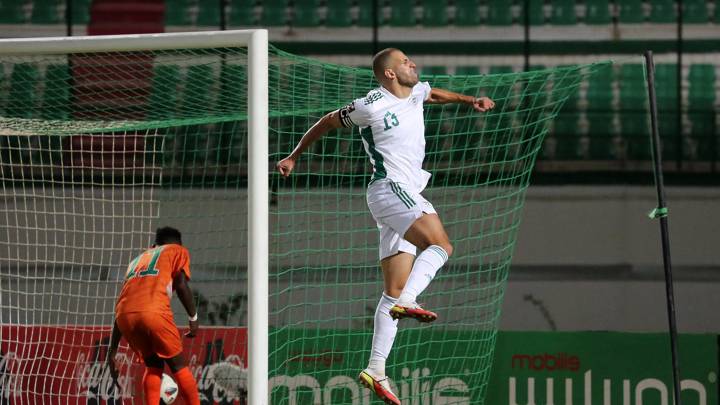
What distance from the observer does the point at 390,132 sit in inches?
220

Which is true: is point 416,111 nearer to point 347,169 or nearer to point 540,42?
point 347,169

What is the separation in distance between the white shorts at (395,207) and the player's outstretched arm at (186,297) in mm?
1788

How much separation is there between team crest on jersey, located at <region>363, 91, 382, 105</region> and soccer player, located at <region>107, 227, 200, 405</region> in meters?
2.17

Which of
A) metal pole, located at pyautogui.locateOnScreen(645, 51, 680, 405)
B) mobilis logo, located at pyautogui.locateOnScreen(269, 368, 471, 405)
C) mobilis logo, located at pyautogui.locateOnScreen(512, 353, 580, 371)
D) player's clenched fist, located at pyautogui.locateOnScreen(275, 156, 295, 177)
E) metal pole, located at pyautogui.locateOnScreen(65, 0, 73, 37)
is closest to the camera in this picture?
player's clenched fist, located at pyautogui.locateOnScreen(275, 156, 295, 177)

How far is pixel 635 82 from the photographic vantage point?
1189 cm

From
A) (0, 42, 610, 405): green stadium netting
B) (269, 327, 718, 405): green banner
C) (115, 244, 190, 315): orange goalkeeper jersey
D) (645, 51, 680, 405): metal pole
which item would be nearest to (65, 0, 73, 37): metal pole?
(0, 42, 610, 405): green stadium netting

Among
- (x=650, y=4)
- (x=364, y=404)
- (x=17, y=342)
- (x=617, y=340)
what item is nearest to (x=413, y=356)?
(x=364, y=404)

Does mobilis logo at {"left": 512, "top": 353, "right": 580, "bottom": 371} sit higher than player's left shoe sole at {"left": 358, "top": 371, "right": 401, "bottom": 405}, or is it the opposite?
mobilis logo at {"left": 512, "top": 353, "right": 580, "bottom": 371}

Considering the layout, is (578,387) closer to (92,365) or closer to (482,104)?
(482,104)

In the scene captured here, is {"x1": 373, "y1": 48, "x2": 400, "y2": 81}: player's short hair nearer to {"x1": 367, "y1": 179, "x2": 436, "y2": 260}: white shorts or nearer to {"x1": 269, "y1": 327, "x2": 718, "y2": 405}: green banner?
{"x1": 367, "y1": 179, "x2": 436, "y2": 260}: white shorts

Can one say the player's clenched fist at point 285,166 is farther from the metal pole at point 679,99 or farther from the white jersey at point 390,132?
the metal pole at point 679,99

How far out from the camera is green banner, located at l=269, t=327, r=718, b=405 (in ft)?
26.7

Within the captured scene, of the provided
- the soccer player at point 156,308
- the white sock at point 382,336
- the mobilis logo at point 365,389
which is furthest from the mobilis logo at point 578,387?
the white sock at point 382,336

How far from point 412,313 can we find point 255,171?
883mm
